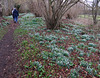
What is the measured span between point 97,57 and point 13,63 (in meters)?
4.73

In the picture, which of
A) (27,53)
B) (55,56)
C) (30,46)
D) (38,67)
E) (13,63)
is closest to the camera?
(38,67)

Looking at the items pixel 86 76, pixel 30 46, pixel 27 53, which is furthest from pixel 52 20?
pixel 86 76

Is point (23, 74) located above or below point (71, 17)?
below

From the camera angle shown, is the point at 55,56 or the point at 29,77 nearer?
the point at 29,77

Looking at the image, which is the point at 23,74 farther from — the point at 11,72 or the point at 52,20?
the point at 52,20

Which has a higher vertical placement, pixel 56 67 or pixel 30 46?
pixel 30 46

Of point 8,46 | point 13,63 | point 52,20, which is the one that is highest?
point 52,20

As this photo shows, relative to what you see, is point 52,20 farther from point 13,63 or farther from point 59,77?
point 59,77

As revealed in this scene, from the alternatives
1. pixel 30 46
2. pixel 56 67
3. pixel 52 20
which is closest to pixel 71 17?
pixel 52 20

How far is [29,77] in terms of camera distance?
12.5 ft

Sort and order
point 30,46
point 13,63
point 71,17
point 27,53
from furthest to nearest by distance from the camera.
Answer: point 71,17 → point 30,46 → point 27,53 → point 13,63

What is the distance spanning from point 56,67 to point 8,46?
4.14m

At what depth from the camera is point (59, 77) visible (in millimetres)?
3820

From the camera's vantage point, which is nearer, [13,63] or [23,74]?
[23,74]
